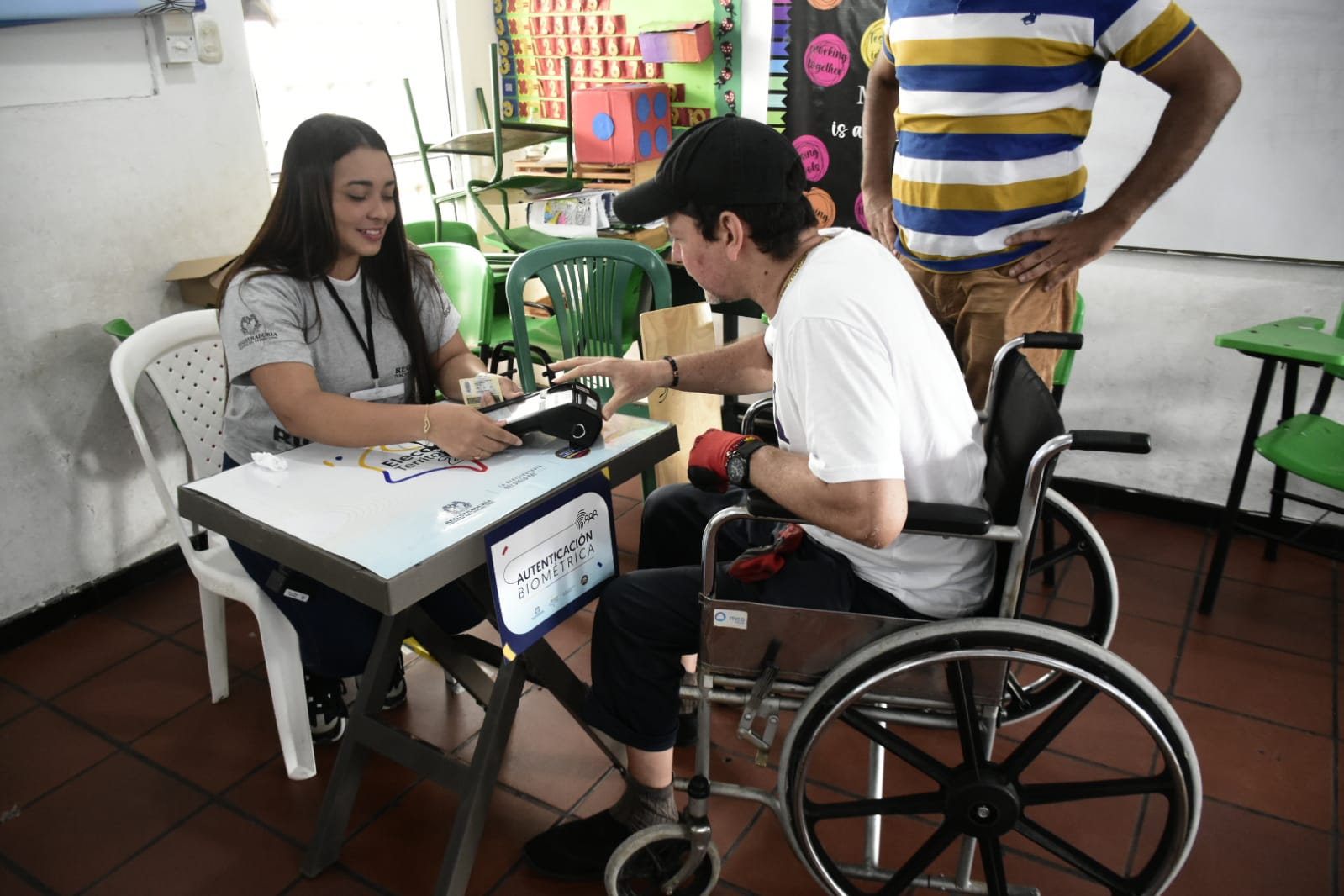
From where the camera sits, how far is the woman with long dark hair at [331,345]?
159 cm

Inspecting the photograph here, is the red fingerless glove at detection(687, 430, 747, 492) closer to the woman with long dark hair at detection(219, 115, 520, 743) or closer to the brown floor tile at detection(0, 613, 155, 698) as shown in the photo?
the woman with long dark hair at detection(219, 115, 520, 743)

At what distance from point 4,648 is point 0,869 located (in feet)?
2.71

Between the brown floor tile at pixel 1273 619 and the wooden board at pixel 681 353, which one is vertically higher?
the wooden board at pixel 681 353

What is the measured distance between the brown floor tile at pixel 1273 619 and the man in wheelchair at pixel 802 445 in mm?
1429

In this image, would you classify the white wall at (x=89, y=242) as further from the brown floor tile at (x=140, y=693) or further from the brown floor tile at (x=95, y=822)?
the brown floor tile at (x=95, y=822)

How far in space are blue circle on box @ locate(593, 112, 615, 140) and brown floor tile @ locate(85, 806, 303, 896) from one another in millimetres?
2670

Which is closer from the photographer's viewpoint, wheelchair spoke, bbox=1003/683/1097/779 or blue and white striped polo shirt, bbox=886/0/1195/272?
wheelchair spoke, bbox=1003/683/1097/779

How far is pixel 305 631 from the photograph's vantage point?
1693 millimetres

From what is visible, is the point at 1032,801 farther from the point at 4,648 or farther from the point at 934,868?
the point at 4,648

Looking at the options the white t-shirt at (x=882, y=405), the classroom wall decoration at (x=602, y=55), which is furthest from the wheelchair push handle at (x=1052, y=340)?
the classroom wall decoration at (x=602, y=55)

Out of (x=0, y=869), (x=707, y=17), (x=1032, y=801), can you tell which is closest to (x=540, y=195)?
(x=707, y=17)

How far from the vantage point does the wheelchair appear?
1.19 m

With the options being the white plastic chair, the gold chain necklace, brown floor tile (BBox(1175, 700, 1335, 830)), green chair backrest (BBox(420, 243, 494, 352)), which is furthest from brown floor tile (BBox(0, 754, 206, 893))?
brown floor tile (BBox(1175, 700, 1335, 830))

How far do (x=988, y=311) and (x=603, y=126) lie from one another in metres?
2.10
